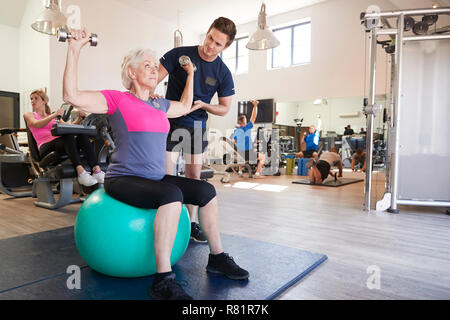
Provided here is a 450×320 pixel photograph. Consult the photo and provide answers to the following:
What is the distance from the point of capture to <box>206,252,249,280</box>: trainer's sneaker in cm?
150

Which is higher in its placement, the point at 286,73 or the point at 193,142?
the point at 286,73

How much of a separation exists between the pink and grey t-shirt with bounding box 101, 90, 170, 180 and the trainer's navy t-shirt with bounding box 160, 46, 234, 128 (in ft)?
1.81

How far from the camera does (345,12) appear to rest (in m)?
7.33

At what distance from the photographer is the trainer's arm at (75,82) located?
1.20 m

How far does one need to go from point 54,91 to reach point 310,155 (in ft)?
17.9

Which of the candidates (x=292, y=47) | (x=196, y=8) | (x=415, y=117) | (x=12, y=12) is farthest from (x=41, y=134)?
(x=292, y=47)

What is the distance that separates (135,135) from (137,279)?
0.66m

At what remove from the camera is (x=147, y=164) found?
4.78 ft

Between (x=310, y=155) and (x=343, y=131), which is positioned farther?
(x=343, y=131)

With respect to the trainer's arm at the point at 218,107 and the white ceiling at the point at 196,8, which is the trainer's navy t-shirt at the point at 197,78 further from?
the white ceiling at the point at 196,8

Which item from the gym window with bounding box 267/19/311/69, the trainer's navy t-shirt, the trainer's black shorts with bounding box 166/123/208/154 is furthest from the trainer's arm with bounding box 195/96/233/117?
the gym window with bounding box 267/19/311/69
